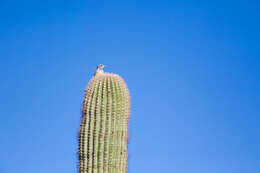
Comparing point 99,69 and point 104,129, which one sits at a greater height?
point 99,69

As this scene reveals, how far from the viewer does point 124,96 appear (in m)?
8.95

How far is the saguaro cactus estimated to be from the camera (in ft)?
28.0

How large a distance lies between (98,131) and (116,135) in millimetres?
301

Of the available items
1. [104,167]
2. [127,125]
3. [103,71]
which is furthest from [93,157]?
[103,71]

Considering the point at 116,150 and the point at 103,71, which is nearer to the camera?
the point at 116,150

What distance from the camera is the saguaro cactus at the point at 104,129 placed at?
853 cm

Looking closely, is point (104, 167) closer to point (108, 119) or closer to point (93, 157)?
point (93, 157)

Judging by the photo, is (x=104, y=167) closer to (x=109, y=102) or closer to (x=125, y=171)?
(x=125, y=171)

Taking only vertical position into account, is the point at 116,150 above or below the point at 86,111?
below

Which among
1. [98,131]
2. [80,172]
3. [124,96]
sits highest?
[124,96]

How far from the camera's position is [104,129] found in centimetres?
859

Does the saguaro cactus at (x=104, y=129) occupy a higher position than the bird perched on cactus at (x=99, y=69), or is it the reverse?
the bird perched on cactus at (x=99, y=69)

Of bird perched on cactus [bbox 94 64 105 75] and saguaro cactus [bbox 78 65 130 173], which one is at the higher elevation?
bird perched on cactus [bbox 94 64 105 75]

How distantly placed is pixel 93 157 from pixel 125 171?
0.59 m
